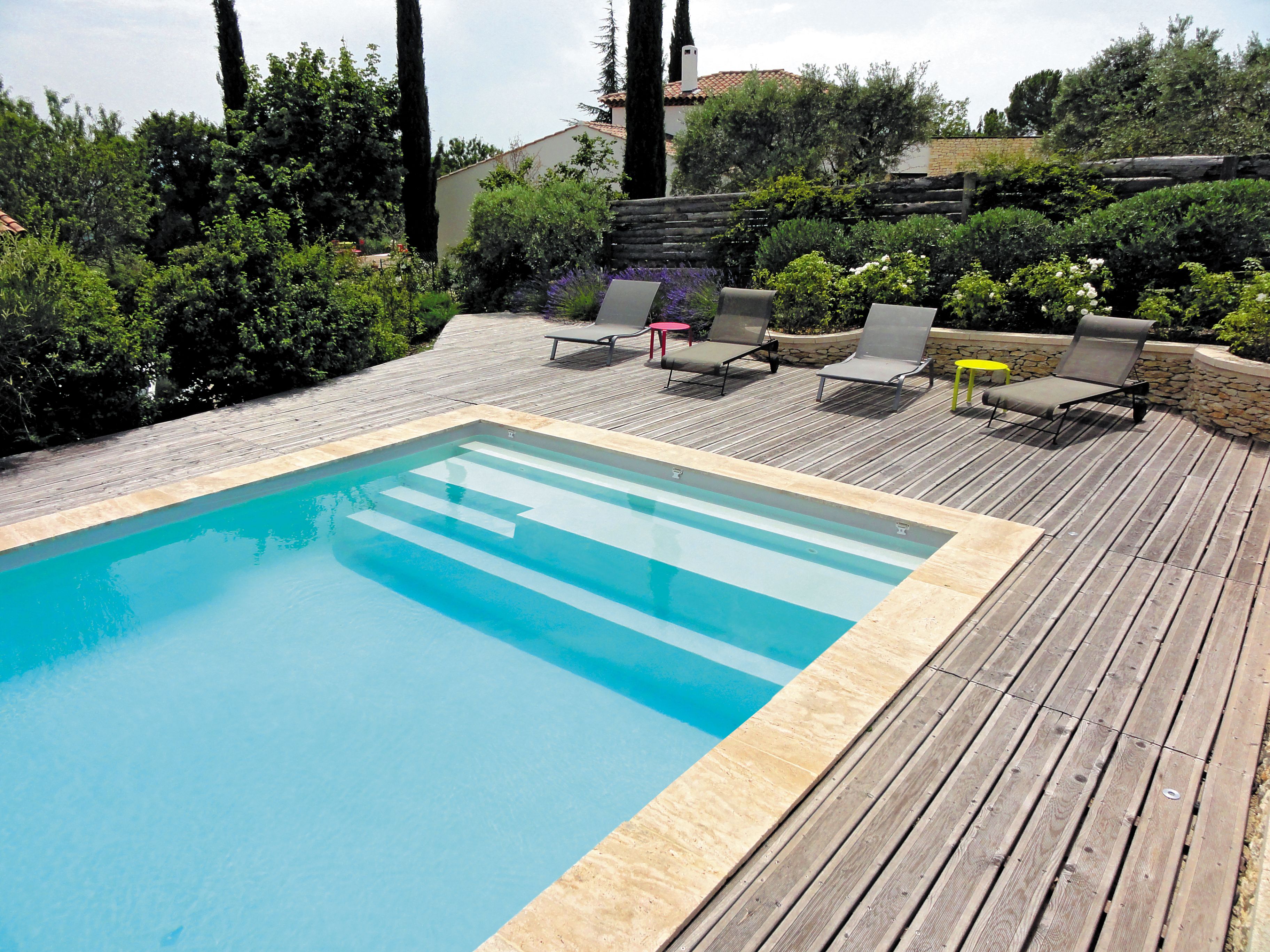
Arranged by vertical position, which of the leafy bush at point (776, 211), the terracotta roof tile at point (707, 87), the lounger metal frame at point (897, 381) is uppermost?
the terracotta roof tile at point (707, 87)

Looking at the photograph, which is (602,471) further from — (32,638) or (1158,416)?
(1158,416)

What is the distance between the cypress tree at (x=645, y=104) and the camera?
14930 mm

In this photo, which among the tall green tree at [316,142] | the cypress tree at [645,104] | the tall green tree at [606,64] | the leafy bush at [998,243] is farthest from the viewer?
the tall green tree at [606,64]

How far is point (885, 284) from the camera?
28.2 ft

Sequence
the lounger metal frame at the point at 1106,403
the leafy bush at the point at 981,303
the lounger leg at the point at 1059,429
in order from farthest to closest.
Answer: the leafy bush at the point at 981,303
the lounger leg at the point at 1059,429
the lounger metal frame at the point at 1106,403

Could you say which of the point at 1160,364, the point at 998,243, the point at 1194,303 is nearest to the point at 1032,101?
the point at 998,243

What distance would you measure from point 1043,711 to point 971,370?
4.66 meters

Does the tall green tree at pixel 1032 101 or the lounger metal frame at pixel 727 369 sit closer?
the lounger metal frame at pixel 727 369

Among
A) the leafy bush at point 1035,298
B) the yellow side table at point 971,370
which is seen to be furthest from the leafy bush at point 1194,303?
the yellow side table at point 971,370

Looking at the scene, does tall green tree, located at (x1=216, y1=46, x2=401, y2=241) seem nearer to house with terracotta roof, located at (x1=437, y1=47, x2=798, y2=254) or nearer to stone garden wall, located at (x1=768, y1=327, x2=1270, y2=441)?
house with terracotta roof, located at (x1=437, y1=47, x2=798, y2=254)

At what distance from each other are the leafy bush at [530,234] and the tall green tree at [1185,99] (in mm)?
12577

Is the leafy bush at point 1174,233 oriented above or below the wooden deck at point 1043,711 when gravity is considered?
above

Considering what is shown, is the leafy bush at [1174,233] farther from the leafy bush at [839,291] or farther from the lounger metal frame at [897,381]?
the lounger metal frame at [897,381]

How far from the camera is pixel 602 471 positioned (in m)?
5.92
